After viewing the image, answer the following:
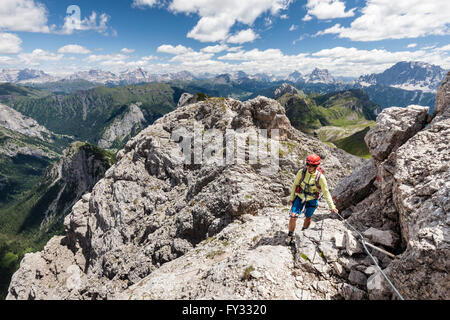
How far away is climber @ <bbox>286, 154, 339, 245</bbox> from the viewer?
43.7 ft

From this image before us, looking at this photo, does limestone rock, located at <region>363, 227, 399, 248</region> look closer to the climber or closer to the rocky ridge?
the rocky ridge

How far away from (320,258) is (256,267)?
3.65 m

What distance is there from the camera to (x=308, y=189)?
1365cm

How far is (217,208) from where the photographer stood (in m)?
23.8

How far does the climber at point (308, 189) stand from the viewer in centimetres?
1333

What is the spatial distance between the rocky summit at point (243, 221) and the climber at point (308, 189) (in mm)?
1461

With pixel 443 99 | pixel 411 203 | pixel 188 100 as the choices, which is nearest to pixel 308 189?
pixel 411 203

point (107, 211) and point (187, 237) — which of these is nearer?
point (187, 237)

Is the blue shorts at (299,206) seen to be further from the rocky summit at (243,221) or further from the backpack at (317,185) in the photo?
the rocky summit at (243,221)

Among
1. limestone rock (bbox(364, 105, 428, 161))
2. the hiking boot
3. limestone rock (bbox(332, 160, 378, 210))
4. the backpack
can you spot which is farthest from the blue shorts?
limestone rock (bbox(364, 105, 428, 161))

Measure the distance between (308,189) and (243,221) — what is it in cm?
963

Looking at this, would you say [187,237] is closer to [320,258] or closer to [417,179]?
[320,258]

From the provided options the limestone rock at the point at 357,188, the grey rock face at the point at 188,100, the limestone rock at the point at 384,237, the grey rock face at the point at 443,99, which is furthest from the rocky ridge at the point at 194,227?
the grey rock face at the point at 188,100
